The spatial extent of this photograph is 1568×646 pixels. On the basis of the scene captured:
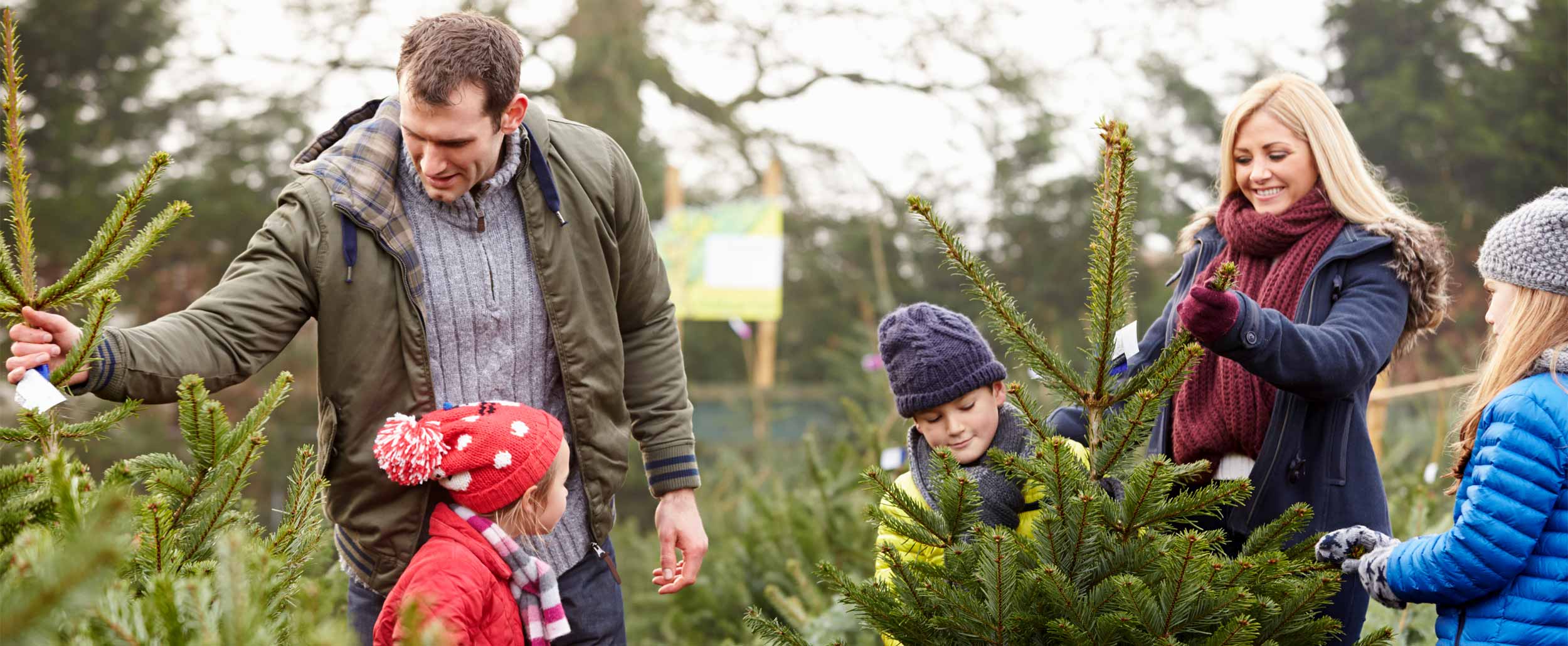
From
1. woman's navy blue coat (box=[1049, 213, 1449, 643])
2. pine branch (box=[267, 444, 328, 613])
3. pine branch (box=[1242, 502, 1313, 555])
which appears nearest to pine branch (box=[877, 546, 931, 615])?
pine branch (box=[1242, 502, 1313, 555])

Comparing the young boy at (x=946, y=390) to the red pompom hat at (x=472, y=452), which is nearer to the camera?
the red pompom hat at (x=472, y=452)

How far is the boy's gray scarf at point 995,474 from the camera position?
105 inches

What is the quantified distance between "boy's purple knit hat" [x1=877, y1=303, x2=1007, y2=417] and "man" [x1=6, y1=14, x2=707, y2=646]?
64 cm

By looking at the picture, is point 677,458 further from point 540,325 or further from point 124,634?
point 124,634

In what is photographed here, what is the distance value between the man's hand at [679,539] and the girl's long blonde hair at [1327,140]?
Answer: 1549 mm

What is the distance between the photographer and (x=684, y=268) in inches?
384

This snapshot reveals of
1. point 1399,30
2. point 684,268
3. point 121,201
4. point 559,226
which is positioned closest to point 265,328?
point 121,201

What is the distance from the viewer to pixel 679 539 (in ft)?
9.96

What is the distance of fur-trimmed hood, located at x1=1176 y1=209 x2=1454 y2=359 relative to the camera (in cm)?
266

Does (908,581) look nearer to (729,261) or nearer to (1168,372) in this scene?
(1168,372)

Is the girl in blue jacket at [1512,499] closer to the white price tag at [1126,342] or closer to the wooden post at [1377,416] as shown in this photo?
the white price tag at [1126,342]

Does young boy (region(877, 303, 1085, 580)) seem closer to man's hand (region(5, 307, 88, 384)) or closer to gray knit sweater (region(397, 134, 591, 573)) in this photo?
gray knit sweater (region(397, 134, 591, 573))

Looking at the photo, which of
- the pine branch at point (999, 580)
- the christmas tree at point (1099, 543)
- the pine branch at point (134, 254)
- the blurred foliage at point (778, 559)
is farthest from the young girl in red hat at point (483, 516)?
the blurred foliage at point (778, 559)

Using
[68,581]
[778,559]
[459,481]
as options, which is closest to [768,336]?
[778,559]
